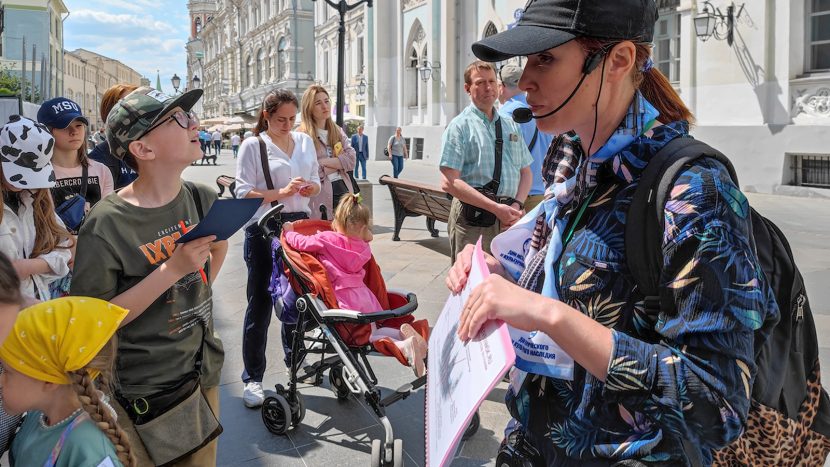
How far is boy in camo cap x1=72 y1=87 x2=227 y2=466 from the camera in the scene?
7.27ft

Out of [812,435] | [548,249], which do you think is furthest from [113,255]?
[812,435]

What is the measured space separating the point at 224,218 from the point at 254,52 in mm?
77617

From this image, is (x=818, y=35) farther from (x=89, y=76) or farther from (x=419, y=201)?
(x=89, y=76)

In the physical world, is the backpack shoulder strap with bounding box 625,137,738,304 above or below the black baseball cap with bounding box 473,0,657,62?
below

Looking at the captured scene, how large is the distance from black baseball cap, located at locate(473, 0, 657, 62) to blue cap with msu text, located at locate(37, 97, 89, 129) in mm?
3795

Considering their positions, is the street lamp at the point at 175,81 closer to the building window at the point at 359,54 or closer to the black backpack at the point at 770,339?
the building window at the point at 359,54

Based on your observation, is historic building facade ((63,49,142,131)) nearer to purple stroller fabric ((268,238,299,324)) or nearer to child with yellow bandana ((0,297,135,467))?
purple stroller fabric ((268,238,299,324))

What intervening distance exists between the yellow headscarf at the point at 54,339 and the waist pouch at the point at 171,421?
611mm

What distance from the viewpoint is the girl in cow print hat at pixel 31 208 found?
9.96 feet

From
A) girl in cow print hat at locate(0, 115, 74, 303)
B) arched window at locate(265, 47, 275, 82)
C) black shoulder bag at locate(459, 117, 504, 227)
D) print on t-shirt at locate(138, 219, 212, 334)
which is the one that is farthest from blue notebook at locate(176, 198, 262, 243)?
arched window at locate(265, 47, 275, 82)

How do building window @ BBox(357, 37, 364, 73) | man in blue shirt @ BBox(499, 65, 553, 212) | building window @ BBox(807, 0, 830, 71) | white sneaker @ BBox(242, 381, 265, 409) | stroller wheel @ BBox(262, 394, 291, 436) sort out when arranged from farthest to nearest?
building window @ BBox(357, 37, 364, 73)
building window @ BBox(807, 0, 830, 71)
man in blue shirt @ BBox(499, 65, 553, 212)
white sneaker @ BBox(242, 381, 265, 409)
stroller wheel @ BBox(262, 394, 291, 436)

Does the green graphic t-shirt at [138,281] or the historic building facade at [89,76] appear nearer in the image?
the green graphic t-shirt at [138,281]

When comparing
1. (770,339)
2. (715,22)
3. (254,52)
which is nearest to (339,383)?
(770,339)

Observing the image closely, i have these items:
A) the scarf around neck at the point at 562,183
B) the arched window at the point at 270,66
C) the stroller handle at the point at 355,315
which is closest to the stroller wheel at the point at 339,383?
the stroller handle at the point at 355,315
